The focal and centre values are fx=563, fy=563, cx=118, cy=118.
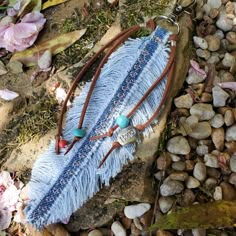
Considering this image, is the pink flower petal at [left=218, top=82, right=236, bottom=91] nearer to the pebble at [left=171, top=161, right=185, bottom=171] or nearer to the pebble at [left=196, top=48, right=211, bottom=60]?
the pebble at [left=196, top=48, right=211, bottom=60]

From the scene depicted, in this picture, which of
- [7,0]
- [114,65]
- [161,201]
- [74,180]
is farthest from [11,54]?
[161,201]

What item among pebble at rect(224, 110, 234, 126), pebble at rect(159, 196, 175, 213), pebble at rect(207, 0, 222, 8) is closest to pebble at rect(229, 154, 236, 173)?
pebble at rect(224, 110, 234, 126)

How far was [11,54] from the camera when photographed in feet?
7.73

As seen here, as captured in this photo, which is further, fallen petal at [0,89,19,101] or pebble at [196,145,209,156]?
fallen petal at [0,89,19,101]

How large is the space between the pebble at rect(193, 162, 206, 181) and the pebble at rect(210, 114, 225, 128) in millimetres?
159

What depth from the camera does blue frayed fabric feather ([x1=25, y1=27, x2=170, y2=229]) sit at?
195 centimetres

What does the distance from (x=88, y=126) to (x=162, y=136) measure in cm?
27

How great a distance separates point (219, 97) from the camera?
2.04 m

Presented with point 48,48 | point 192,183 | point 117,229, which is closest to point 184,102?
point 192,183

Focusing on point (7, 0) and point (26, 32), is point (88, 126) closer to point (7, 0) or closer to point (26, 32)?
point (26, 32)

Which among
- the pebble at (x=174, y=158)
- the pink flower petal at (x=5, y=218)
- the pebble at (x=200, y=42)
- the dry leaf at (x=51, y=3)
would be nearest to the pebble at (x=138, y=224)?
the pebble at (x=174, y=158)

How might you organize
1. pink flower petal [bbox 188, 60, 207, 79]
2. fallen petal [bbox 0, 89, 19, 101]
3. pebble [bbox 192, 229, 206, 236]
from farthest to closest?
fallen petal [bbox 0, 89, 19, 101], pink flower petal [bbox 188, 60, 207, 79], pebble [bbox 192, 229, 206, 236]

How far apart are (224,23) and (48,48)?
0.71 metres

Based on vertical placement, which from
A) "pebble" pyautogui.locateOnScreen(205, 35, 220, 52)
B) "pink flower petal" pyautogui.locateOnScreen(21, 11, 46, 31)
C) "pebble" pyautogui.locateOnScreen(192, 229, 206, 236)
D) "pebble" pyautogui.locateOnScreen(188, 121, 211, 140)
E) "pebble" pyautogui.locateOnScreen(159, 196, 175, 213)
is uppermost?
"pink flower petal" pyautogui.locateOnScreen(21, 11, 46, 31)
